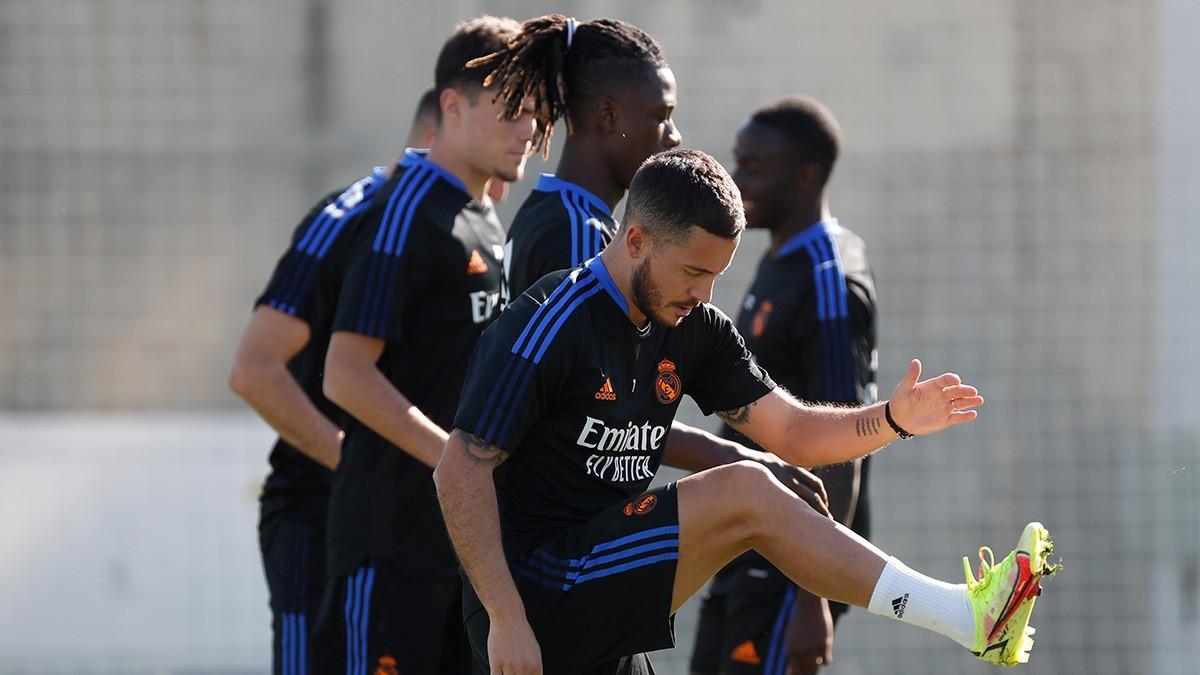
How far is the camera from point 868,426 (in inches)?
141

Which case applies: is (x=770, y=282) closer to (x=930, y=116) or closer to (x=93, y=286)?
(x=930, y=116)

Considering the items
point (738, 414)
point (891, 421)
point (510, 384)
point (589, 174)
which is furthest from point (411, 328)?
point (891, 421)

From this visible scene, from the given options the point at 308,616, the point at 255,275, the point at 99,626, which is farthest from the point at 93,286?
the point at 308,616

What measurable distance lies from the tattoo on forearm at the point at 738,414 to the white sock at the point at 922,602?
1.91 feet

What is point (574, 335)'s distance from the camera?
3268mm

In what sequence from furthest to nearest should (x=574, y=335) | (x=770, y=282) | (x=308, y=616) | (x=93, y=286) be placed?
1. (x=93, y=286)
2. (x=770, y=282)
3. (x=308, y=616)
4. (x=574, y=335)

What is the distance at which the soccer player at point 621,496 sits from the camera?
3.18 m

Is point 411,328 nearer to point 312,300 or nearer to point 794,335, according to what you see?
point 312,300

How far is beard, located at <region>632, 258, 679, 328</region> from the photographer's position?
10.8ft

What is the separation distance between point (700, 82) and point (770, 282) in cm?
326

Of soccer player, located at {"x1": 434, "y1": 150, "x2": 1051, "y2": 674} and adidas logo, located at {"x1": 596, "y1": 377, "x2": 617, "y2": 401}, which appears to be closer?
soccer player, located at {"x1": 434, "y1": 150, "x2": 1051, "y2": 674}

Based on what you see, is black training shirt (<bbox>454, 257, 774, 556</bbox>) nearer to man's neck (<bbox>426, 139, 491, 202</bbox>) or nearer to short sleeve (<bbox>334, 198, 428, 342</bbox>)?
short sleeve (<bbox>334, 198, 428, 342</bbox>)

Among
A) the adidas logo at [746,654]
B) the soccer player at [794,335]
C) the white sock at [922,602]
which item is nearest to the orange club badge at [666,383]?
the white sock at [922,602]

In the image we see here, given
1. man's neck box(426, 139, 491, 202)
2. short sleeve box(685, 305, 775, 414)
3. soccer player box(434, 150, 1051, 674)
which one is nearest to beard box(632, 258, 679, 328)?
soccer player box(434, 150, 1051, 674)
